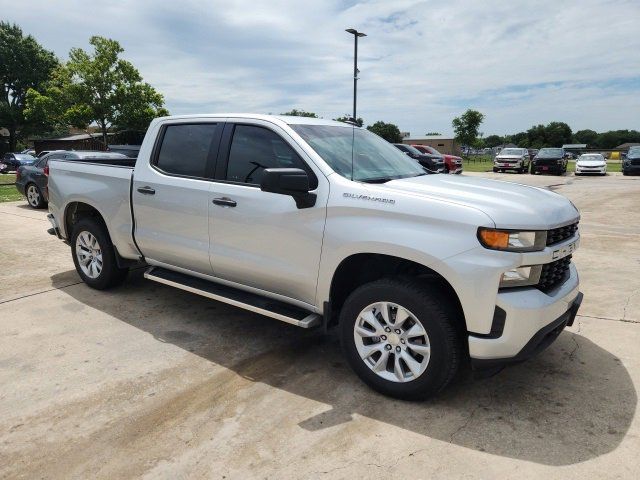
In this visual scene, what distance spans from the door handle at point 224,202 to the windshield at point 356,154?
29.6 inches

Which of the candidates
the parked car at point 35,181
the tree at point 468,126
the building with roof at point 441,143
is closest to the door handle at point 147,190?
the parked car at point 35,181

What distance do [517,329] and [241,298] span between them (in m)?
2.08

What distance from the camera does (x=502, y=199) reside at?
3006 millimetres

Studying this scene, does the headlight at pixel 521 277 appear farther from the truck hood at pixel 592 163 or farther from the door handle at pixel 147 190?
the truck hood at pixel 592 163

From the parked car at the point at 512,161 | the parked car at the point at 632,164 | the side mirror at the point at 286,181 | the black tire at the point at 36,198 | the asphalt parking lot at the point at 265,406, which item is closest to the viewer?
the asphalt parking lot at the point at 265,406

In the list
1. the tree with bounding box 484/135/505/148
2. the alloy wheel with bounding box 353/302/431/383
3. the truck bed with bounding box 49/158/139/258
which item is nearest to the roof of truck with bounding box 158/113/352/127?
the truck bed with bounding box 49/158/139/258

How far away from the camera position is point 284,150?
12.0 ft

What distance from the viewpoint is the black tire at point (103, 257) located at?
508 cm

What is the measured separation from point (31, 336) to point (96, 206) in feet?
4.80

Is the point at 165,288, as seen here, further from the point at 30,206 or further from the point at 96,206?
the point at 30,206

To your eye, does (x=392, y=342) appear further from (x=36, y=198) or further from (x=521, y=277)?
(x=36, y=198)

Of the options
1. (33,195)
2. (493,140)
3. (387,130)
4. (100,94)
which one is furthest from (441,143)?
(33,195)

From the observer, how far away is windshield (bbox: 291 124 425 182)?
3537mm

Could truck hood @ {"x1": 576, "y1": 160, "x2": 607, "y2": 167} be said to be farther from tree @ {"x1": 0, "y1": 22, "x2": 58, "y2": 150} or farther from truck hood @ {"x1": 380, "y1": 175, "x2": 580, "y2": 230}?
tree @ {"x1": 0, "y1": 22, "x2": 58, "y2": 150}
